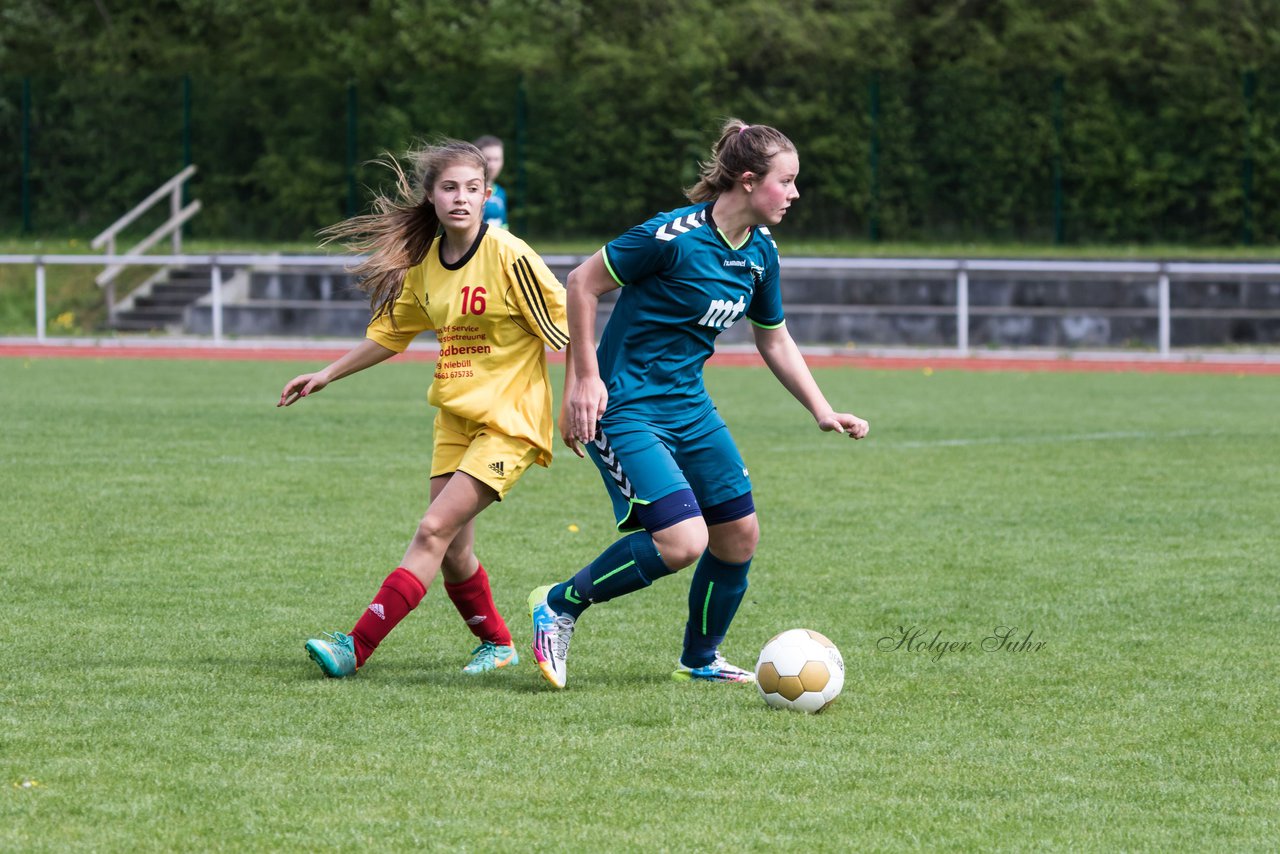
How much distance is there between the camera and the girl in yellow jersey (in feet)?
18.4

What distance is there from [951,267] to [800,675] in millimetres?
16974

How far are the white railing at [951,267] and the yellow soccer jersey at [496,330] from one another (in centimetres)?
1448

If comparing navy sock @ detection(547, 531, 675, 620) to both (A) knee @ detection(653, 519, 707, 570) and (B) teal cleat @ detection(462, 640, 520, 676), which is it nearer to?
(A) knee @ detection(653, 519, 707, 570)

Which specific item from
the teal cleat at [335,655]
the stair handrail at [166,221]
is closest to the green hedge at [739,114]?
the stair handrail at [166,221]

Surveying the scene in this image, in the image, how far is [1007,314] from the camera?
22625 mm

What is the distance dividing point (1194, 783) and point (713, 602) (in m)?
1.71

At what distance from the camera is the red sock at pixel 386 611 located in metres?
5.61

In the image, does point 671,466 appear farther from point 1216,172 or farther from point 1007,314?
point 1216,172

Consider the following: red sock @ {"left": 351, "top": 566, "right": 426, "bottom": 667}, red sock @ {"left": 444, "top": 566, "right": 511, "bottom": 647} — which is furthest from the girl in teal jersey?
red sock @ {"left": 351, "top": 566, "right": 426, "bottom": 667}

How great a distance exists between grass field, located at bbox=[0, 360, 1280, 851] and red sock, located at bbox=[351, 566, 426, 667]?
14cm

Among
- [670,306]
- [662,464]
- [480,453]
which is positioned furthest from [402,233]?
[662,464]

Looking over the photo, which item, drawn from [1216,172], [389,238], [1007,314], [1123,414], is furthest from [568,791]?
[1216,172]

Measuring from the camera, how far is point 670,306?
17.9 feet

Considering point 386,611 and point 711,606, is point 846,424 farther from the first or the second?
point 386,611
